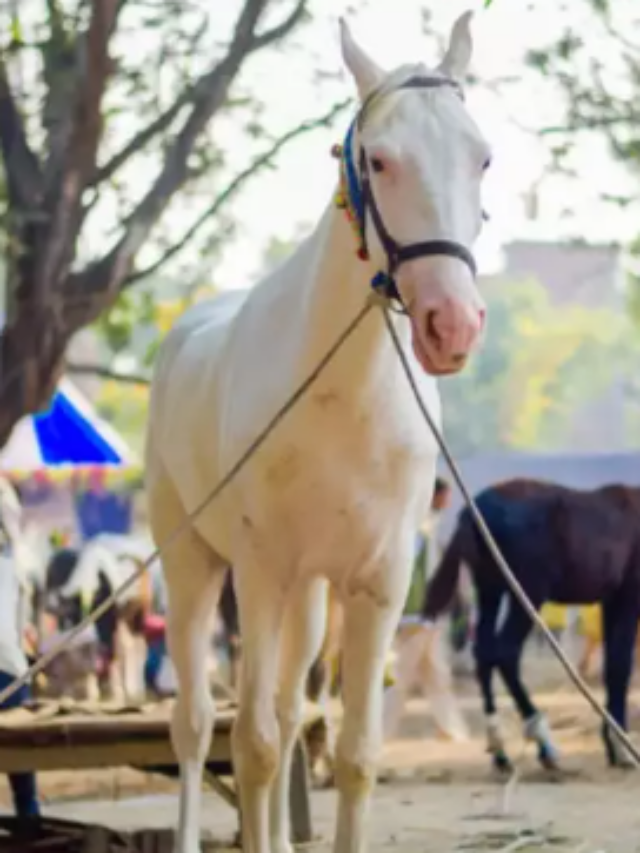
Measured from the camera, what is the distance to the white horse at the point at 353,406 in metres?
4.16

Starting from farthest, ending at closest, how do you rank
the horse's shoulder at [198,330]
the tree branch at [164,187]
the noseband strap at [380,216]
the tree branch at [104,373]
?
1. the tree branch at [104,373]
2. the tree branch at [164,187]
3. the horse's shoulder at [198,330]
4. the noseband strap at [380,216]

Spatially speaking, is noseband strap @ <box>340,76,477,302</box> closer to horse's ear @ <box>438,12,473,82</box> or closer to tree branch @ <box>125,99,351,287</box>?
horse's ear @ <box>438,12,473,82</box>

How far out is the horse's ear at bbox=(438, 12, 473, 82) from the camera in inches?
181

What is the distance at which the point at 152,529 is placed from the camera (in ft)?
20.9

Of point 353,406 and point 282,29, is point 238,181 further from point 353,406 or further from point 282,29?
point 353,406

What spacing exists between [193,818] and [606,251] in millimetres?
5699

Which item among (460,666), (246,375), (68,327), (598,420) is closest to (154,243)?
(68,327)

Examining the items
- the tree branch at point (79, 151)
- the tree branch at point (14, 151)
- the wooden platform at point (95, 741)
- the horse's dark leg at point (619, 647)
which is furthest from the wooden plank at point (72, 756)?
the horse's dark leg at point (619, 647)

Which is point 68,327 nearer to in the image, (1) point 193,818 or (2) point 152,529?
(2) point 152,529

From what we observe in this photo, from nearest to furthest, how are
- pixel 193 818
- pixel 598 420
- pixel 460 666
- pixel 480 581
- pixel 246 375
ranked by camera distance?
pixel 246 375 → pixel 193 818 → pixel 480 581 → pixel 460 666 → pixel 598 420

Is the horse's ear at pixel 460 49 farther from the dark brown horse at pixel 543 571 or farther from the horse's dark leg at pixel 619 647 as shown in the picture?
the horse's dark leg at pixel 619 647

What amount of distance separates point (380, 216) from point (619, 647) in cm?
722

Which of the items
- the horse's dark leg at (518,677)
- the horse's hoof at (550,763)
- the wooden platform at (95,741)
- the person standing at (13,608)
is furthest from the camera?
the horse's dark leg at (518,677)

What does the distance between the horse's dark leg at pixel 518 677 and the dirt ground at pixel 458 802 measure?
13 centimetres
